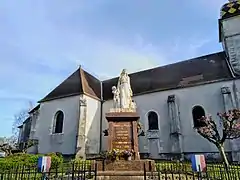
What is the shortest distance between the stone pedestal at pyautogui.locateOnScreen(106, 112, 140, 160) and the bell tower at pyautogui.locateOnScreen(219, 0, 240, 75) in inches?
598

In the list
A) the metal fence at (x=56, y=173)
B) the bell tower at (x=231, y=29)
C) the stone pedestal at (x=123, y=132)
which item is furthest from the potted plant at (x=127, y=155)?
the bell tower at (x=231, y=29)

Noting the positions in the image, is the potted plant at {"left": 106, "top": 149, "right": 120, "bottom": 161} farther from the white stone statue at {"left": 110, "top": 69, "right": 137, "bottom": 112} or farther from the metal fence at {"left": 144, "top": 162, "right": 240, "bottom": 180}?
the white stone statue at {"left": 110, "top": 69, "right": 137, "bottom": 112}

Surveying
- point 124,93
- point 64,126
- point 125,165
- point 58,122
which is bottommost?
point 125,165

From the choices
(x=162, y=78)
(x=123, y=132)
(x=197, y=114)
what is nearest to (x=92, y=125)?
(x=162, y=78)

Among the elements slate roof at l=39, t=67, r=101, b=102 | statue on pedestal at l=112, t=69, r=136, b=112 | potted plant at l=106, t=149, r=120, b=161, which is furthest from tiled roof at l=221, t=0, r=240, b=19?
potted plant at l=106, t=149, r=120, b=161

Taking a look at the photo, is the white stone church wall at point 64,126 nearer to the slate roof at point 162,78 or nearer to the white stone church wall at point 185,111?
the slate roof at point 162,78

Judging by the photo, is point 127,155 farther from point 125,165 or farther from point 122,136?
point 122,136

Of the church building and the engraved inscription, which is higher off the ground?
the church building

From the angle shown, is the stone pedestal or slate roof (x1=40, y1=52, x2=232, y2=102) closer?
the stone pedestal

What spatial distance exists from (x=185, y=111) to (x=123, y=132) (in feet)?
40.1

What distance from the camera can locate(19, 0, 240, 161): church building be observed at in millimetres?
18875

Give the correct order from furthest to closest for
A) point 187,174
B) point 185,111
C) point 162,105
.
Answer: point 162,105, point 185,111, point 187,174

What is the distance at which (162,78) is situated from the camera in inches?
922

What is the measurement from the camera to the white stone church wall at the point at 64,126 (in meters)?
21.3
